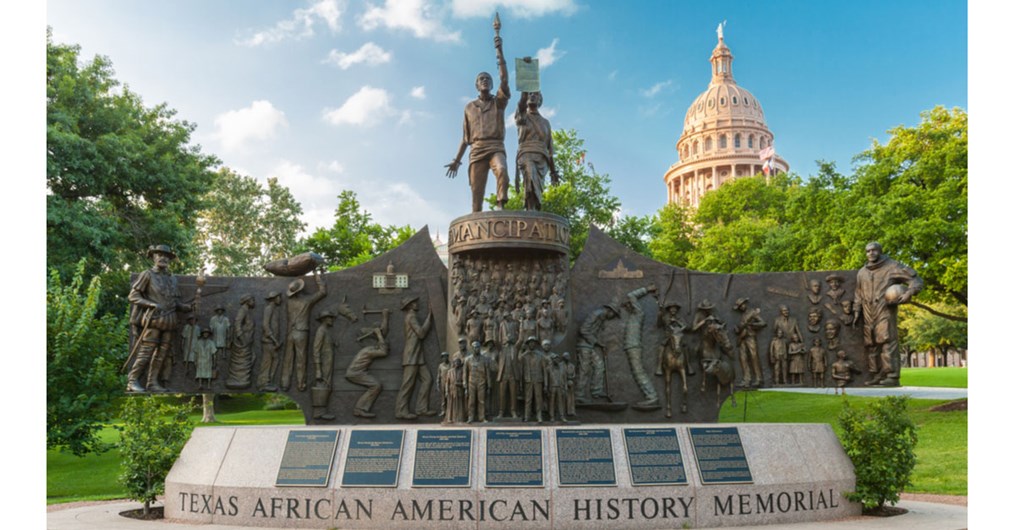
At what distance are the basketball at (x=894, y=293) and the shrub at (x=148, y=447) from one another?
12.9 m

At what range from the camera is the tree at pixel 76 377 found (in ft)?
58.9

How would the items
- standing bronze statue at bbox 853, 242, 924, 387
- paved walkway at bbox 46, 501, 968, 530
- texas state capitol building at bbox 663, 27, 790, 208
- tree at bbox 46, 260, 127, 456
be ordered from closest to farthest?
paved walkway at bbox 46, 501, 968, 530
standing bronze statue at bbox 853, 242, 924, 387
tree at bbox 46, 260, 127, 456
texas state capitol building at bbox 663, 27, 790, 208

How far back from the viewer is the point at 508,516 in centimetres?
1053

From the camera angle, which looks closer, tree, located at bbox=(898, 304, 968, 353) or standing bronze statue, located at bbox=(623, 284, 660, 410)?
standing bronze statue, located at bbox=(623, 284, 660, 410)

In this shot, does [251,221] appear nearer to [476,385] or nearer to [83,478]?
[83,478]

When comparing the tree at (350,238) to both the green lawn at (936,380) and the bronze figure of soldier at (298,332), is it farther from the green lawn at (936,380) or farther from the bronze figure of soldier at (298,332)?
the green lawn at (936,380)

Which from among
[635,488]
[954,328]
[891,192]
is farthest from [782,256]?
[954,328]

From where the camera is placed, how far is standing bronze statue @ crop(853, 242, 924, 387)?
15.1 m

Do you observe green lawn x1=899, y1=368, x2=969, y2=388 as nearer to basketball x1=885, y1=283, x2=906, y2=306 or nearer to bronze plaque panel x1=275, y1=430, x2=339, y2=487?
basketball x1=885, y1=283, x2=906, y2=306

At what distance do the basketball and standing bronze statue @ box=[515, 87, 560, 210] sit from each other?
6990mm

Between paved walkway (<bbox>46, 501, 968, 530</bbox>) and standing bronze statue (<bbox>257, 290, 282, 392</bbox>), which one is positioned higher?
standing bronze statue (<bbox>257, 290, 282, 392</bbox>)

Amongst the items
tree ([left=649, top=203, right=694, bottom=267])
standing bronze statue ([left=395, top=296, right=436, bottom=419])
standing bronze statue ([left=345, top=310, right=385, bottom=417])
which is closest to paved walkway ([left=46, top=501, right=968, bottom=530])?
standing bronze statue ([left=345, top=310, right=385, bottom=417])

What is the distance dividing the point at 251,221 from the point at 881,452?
129 ft

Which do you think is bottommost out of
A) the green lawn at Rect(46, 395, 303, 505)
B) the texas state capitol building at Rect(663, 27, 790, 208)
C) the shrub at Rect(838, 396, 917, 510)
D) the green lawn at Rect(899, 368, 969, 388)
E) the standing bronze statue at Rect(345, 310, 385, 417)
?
the green lawn at Rect(899, 368, 969, 388)
